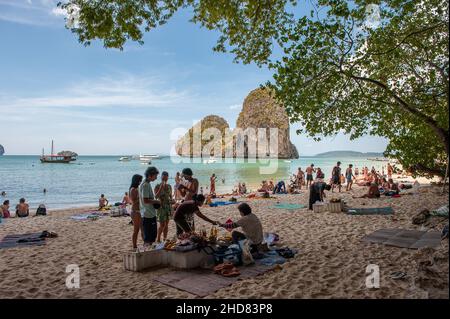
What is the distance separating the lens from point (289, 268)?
6.08m

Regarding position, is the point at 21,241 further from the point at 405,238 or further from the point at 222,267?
the point at 405,238

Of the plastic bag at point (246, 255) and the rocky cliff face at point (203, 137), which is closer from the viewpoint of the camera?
the plastic bag at point (246, 255)

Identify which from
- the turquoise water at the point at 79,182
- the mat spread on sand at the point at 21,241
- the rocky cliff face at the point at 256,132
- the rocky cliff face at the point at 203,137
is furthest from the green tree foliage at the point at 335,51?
the rocky cliff face at the point at 203,137

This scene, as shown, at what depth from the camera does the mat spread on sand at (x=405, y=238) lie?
725 centimetres

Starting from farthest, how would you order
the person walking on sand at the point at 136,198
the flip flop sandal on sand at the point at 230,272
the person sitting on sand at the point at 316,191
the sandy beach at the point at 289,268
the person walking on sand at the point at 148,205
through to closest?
the person sitting on sand at the point at 316,191, the person walking on sand at the point at 136,198, the person walking on sand at the point at 148,205, the flip flop sandal on sand at the point at 230,272, the sandy beach at the point at 289,268

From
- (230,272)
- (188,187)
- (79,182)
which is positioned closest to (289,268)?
(230,272)

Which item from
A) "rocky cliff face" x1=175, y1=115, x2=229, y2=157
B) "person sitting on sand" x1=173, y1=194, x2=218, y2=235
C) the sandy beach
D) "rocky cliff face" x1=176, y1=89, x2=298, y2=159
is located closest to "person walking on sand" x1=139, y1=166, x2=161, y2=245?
"person sitting on sand" x1=173, y1=194, x2=218, y2=235

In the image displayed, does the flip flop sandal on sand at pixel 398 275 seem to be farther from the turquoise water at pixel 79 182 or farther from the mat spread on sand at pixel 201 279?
the turquoise water at pixel 79 182

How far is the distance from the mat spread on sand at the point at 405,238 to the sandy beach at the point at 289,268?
1.00 ft

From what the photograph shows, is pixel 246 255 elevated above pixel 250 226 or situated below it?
below

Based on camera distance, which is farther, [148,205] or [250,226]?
[148,205]

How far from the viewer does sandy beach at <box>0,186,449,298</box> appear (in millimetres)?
4875

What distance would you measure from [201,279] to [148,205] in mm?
2274
